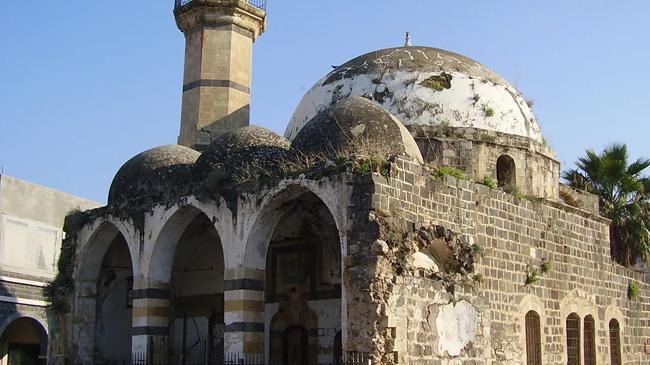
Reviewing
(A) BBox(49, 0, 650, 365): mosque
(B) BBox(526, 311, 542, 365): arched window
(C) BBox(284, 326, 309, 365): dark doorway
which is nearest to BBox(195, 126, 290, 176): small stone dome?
(A) BBox(49, 0, 650, 365): mosque

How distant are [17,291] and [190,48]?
7.35 meters

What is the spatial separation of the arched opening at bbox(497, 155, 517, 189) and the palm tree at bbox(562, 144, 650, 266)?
3.48m

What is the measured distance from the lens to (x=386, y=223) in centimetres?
1027

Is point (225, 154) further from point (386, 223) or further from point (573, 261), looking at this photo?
point (573, 261)

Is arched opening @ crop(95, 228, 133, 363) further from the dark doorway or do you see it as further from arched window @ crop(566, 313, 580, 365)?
arched window @ crop(566, 313, 580, 365)

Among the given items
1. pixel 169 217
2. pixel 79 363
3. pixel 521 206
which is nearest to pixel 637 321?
pixel 521 206

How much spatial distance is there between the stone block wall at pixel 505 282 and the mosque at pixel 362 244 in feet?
0.10

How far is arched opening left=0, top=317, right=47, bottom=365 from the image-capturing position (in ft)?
67.1

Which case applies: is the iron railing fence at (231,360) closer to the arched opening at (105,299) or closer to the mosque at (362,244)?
the mosque at (362,244)

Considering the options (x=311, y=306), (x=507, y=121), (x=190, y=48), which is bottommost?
(x=311, y=306)

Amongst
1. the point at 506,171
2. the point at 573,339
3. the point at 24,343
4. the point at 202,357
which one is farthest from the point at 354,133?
the point at 24,343

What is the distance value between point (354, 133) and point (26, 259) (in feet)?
38.7

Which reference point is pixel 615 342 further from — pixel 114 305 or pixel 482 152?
pixel 114 305

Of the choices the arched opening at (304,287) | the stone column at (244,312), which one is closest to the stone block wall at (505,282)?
the arched opening at (304,287)
